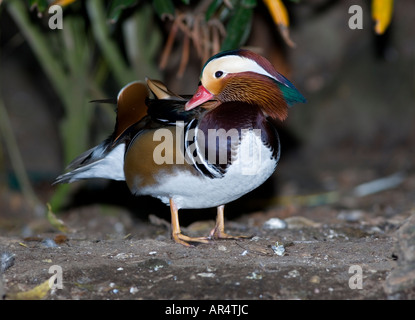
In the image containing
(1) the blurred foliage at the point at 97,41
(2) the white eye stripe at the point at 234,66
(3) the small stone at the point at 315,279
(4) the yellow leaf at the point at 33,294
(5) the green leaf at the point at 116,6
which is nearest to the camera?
(4) the yellow leaf at the point at 33,294

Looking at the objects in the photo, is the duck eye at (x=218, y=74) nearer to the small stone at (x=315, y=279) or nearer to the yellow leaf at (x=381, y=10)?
the small stone at (x=315, y=279)

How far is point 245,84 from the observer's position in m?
3.20

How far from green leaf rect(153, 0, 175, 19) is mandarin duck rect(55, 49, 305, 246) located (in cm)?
65

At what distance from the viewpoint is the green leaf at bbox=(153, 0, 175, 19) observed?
3926 millimetres

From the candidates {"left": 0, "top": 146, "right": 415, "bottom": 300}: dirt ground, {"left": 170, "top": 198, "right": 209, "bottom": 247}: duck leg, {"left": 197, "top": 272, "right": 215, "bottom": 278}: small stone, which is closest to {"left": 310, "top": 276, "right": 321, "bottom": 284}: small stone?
{"left": 0, "top": 146, "right": 415, "bottom": 300}: dirt ground

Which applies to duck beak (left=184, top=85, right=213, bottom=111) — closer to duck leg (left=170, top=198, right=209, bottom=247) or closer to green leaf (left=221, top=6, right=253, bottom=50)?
duck leg (left=170, top=198, right=209, bottom=247)

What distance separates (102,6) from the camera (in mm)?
4980

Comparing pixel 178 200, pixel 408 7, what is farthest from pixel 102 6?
pixel 408 7

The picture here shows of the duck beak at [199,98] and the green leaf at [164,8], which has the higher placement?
the green leaf at [164,8]

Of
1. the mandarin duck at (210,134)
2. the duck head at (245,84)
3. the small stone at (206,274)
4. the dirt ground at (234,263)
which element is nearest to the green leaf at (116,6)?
the mandarin duck at (210,134)

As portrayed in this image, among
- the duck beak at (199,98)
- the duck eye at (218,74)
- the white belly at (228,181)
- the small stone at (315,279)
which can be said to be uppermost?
the duck eye at (218,74)

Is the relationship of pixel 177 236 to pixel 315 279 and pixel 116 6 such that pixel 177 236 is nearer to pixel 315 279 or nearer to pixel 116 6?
pixel 315 279

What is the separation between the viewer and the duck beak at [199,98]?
10.3ft
